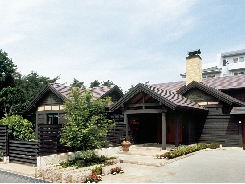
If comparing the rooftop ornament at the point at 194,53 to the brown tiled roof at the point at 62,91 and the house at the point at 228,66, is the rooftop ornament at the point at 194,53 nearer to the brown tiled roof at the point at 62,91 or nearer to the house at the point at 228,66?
the brown tiled roof at the point at 62,91

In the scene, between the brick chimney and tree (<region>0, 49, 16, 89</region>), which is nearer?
the brick chimney

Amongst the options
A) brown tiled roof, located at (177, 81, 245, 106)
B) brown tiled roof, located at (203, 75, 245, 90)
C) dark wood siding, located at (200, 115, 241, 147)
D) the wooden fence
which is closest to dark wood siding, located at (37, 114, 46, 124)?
the wooden fence

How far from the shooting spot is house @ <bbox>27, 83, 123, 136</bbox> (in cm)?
2231

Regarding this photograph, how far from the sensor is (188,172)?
35.4 ft


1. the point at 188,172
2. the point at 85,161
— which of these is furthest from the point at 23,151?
the point at 188,172

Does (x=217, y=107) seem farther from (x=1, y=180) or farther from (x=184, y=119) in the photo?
(x=1, y=180)

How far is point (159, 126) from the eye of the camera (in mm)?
20672

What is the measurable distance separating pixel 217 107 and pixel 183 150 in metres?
6.15

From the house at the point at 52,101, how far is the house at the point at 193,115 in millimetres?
3393

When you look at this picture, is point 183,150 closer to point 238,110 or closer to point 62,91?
point 238,110

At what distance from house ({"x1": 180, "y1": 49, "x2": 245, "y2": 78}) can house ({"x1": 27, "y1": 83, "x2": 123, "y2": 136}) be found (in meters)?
30.3

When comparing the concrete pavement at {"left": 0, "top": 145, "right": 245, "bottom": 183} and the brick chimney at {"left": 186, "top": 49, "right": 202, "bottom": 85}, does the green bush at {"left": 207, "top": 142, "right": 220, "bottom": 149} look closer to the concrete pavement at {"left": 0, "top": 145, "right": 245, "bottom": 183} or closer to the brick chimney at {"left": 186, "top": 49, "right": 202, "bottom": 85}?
the concrete pavement at {"left": 0, "top": 145, "right": 245, "bottom": 183}

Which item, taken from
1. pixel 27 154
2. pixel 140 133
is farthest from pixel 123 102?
pixel 27 154

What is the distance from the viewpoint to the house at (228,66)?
50400 millimetres
